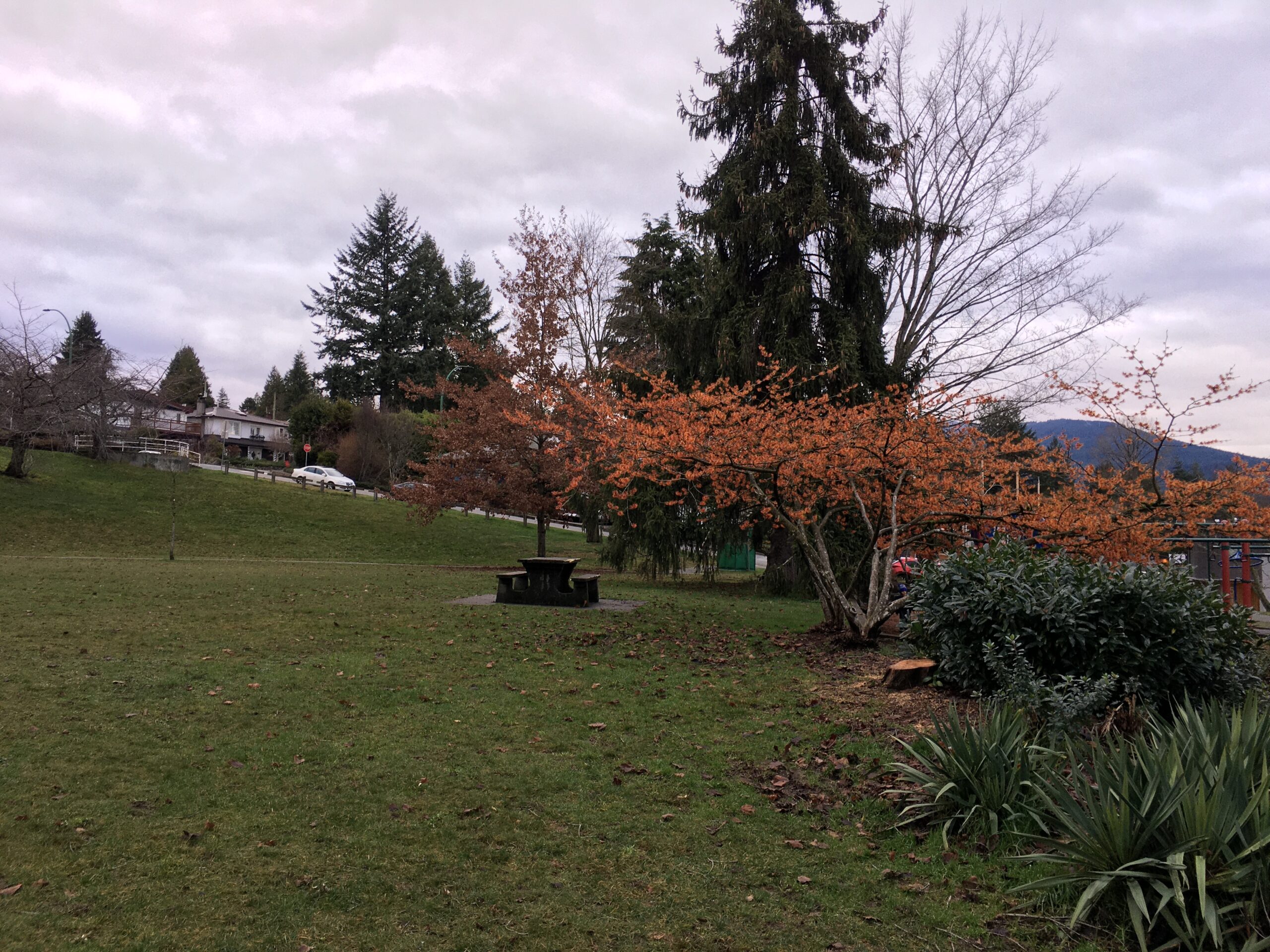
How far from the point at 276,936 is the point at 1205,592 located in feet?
22.5

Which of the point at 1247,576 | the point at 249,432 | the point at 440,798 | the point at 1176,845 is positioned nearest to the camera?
the point at 1176,845

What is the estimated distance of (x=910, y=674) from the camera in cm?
752

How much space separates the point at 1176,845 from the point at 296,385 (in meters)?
95.5

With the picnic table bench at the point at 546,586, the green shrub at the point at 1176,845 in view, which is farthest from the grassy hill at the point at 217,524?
the green shrub at the point at 1176,845

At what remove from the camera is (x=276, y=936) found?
332 centimetres

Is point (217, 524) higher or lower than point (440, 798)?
higher

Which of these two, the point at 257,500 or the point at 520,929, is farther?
the point at 257,500

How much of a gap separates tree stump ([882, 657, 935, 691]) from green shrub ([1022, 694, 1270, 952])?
3498 millimetres

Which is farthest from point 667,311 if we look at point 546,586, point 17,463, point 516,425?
point 17,463

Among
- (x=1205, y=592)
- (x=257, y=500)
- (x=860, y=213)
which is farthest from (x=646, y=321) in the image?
(x=257, y=500)

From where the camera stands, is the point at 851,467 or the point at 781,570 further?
the point at 781,570

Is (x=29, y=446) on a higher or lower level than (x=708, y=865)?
higher

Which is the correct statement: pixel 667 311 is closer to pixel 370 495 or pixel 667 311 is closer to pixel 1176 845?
pixel 1176 845

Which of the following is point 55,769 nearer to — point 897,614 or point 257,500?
point 897,614
